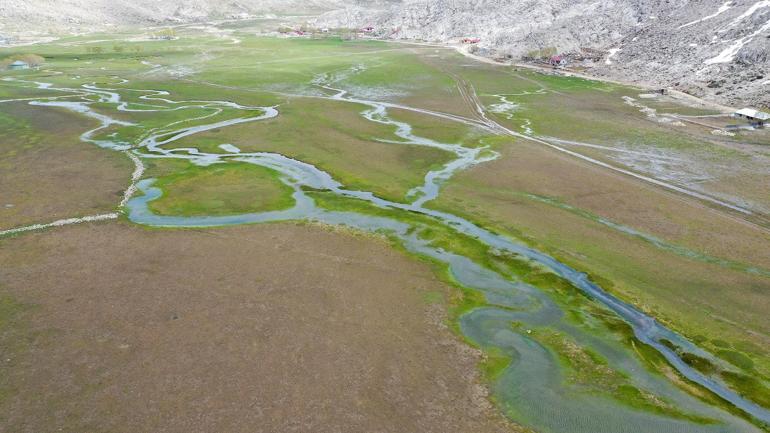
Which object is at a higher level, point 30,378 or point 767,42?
point 767,42

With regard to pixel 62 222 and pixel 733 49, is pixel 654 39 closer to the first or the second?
pixel 733 49

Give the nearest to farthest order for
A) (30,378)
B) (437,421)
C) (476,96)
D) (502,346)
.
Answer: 1. (437,421)
2. (30,378)
3. (502,346)
4. (476,96)

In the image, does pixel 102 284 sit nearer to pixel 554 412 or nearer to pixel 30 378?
pixel 30 378

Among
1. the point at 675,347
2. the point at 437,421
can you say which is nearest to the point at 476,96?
the point at 675,347

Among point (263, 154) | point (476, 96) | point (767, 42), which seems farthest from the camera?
point (476, 96)

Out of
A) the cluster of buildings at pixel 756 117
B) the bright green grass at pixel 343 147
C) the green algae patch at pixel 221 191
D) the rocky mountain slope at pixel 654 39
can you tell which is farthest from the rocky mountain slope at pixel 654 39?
the green algae patch at pixel 221 191

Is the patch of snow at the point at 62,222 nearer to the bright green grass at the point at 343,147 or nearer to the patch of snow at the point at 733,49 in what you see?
the bright green grass at the point at 343,147
